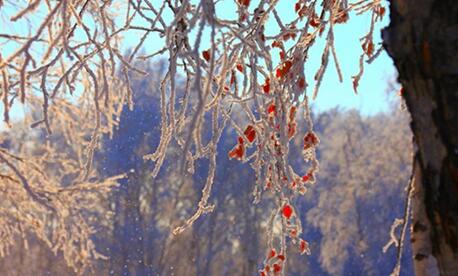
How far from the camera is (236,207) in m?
20.0

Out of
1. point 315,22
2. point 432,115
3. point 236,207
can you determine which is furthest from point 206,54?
point 236,207

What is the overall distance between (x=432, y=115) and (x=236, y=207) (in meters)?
19.0

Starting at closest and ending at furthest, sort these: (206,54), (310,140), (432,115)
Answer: (432,115) < (206,54) < (310,140)

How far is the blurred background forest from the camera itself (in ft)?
58.6

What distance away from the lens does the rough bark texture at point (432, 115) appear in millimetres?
1133

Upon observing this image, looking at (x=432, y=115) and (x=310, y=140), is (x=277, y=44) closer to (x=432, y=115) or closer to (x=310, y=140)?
(x=310, y=140)

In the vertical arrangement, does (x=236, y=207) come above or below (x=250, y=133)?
above

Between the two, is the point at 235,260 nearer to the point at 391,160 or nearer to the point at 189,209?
the point at 189,209

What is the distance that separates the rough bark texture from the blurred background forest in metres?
16.0

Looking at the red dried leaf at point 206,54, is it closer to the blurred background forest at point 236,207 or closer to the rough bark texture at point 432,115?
the rough bark texture at point 432,115

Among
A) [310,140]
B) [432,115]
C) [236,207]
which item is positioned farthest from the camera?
[236,207]

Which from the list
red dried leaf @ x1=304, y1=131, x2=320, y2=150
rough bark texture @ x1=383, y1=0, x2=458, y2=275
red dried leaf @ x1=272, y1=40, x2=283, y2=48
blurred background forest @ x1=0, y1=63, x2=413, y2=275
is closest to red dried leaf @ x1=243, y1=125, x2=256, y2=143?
red dried leaf @ x1=304, y1=131, x2=320, y2=150

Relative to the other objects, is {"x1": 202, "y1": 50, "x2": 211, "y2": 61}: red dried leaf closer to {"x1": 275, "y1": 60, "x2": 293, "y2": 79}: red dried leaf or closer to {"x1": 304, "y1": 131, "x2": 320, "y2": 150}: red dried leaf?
{"x1": 275, "y1": 60, "x2": 293, "y2": 79}: red dried leaf

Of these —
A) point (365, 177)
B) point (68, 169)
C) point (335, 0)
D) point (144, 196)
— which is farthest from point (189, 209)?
point (335, 0)
